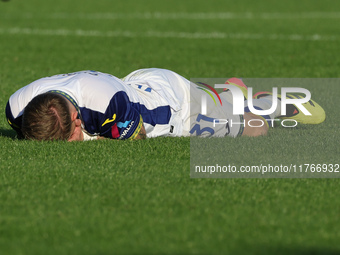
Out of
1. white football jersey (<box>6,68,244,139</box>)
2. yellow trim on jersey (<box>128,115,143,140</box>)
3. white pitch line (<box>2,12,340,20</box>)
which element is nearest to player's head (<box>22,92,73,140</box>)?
white football jersey (<box>6,68,244,139</box>)

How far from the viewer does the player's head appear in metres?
5.49

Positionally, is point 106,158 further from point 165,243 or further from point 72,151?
point 165,243

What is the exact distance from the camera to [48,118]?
18.2ft

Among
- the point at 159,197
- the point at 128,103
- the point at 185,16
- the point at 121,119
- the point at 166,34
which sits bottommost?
the point at 159,197

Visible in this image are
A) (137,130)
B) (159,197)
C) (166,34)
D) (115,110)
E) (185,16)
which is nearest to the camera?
(159,197)

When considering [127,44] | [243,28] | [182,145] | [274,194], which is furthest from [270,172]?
[243,28]

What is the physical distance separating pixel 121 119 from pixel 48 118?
22.6 inches

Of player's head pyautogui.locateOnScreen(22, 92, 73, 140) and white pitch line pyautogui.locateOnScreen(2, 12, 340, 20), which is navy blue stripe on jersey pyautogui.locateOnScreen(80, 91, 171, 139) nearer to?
player's head pyautogui.locateOnScreen(22, 92, 73, 140)

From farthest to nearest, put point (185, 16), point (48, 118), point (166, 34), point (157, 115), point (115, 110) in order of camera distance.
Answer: point (185, 16) < point (166, 34) < point (157, 115) < point (115, 110) < point (48, 118)

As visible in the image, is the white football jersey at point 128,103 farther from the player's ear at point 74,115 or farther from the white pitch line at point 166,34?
the white pitch line at point 166,34

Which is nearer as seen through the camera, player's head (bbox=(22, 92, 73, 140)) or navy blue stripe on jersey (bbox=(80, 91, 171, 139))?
player's head (bbox=(22, 92, 73, 140))

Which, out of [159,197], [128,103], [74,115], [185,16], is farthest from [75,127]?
[185,16]

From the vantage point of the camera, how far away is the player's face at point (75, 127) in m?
5.54

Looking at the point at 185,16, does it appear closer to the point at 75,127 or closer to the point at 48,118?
the point at 75,127
